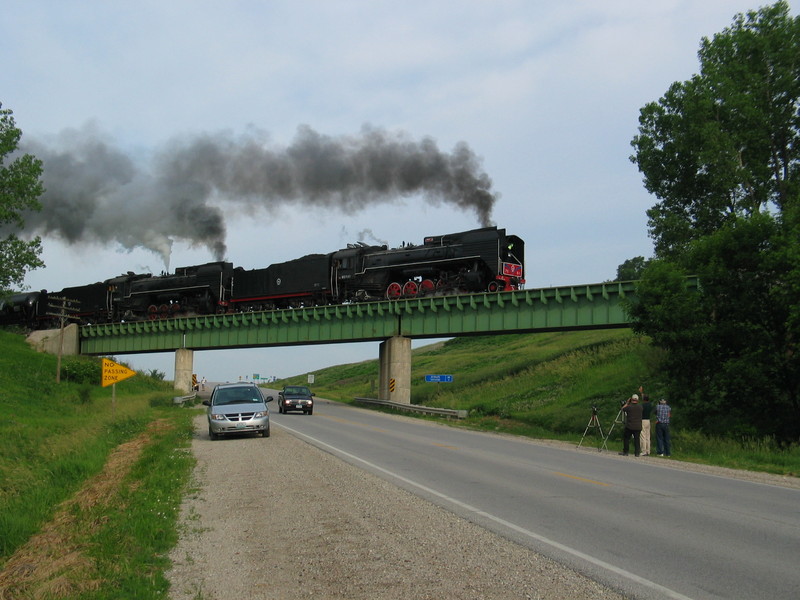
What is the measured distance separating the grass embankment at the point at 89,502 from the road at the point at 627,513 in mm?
3925

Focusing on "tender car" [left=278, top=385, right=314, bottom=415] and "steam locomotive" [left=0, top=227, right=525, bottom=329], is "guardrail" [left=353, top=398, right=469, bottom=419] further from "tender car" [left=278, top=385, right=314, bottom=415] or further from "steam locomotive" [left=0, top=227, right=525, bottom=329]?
"steam locomotive" [left=0, top=227, right=525, bottom=329]

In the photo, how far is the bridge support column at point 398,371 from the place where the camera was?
45938 millimetres

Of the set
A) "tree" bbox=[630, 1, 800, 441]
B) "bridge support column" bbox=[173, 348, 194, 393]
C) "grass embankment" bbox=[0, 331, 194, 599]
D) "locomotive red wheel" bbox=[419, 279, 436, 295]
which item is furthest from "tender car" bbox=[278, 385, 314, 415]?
"bridge support column" bbox=[173, 348, 194, 393]

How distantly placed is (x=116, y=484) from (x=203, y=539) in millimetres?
5348

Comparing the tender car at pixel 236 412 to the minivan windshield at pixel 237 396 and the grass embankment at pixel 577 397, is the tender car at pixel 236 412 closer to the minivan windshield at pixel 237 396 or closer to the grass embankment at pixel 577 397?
the minivan windshield at pixel 237 396

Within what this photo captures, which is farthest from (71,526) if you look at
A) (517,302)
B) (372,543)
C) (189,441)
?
(517,302)

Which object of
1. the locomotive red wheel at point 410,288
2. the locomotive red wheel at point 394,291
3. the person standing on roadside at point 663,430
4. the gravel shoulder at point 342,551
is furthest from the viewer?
the locomotive red wheel at point 394,291

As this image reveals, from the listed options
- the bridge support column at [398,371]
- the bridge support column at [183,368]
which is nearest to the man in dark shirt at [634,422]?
the bridge support column at [398,371]

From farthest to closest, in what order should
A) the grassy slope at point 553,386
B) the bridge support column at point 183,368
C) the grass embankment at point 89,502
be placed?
the bridge support column at point 183,368, the grassy slope at point 553,386, the grass embankment at point 89,502

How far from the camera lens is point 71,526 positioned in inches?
376

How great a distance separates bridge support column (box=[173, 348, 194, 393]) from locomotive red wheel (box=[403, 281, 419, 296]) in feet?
69.8

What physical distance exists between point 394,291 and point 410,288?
4.40 ft

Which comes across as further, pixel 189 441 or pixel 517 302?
pixel 517 302

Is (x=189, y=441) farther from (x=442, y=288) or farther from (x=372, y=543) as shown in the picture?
(x=442, y=288)
